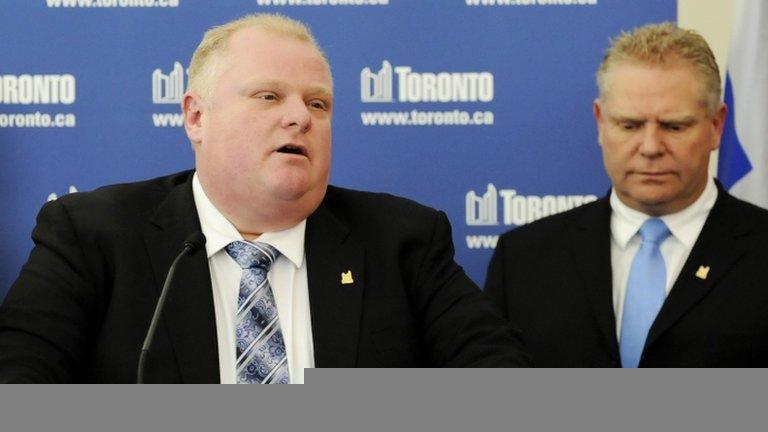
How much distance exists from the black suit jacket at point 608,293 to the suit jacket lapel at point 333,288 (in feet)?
3.07

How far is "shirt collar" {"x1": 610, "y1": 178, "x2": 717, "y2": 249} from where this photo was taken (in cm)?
338

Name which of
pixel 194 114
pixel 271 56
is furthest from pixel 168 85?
pixel 271 56

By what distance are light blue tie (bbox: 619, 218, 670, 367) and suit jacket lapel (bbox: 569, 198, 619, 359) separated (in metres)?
0.05

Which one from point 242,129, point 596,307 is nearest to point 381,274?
point 242,129

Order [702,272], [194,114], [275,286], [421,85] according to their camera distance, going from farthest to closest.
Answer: [421,85] < [702,272] < [194,114] < [275,286]

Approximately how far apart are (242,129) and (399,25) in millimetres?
1355

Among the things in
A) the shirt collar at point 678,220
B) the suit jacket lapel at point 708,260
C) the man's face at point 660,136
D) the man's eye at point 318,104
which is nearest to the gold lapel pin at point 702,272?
the suit jacket lapel at point 708,260

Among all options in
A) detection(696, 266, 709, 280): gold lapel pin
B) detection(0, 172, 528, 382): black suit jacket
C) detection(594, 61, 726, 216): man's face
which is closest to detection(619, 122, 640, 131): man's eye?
detection(594, 61, 726, 216): man's face

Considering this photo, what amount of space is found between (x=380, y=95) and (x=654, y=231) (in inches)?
40.1

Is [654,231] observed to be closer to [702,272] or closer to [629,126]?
[702,272]

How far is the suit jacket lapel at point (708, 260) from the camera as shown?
127 inches

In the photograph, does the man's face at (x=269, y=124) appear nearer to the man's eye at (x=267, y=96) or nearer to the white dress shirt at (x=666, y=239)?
the man's eye at (x=267, y=96)

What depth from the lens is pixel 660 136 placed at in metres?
3.38

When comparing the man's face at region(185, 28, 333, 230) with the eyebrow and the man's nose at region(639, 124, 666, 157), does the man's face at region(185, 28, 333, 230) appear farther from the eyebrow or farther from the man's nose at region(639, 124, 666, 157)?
the man's nose at region(639, 124, 666, 157)
